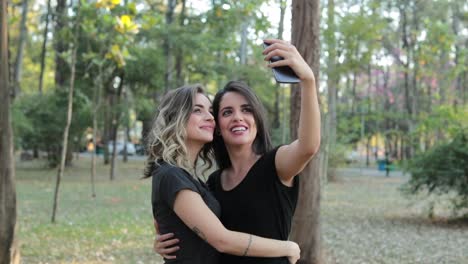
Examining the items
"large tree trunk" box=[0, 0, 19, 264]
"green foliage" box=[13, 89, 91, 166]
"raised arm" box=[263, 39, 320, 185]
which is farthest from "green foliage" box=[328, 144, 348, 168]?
"raised arm" box=[263, 39, 320, 185]

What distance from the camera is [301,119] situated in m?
2.41

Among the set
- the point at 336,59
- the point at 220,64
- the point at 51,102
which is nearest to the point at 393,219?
the point at 336,59

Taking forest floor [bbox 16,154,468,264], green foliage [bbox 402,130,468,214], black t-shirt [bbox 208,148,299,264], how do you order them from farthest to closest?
green foliage [bbox 402,130,468,214] → forest floor [bbox 16,154,468,264] → black t-shirt [bbox 208,148,299,264]

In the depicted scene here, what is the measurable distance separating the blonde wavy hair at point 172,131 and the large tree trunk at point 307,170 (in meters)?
3.98

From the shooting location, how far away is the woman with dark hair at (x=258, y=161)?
7.79 feet

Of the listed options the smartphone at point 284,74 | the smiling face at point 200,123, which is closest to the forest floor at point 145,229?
the smiling face at point 200,123

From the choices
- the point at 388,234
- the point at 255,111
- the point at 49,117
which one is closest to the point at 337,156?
the point at 49,117

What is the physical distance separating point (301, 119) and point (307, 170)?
170 inches

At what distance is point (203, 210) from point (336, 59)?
16.5m

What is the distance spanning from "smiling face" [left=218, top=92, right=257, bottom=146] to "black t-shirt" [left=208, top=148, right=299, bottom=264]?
0.44 feet

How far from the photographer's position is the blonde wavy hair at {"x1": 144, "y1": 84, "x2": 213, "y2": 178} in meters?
2.50

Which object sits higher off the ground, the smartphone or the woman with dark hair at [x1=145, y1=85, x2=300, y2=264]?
the smartphone

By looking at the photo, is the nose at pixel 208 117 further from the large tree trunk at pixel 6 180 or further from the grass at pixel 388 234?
the grass at pixel 388 234

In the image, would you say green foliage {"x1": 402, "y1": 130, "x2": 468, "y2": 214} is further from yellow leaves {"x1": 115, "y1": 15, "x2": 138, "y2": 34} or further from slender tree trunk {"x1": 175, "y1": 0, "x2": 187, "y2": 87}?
slender tree trunk {"x1": 175, "y1": 0, "x2": 187, "y2": 87}
